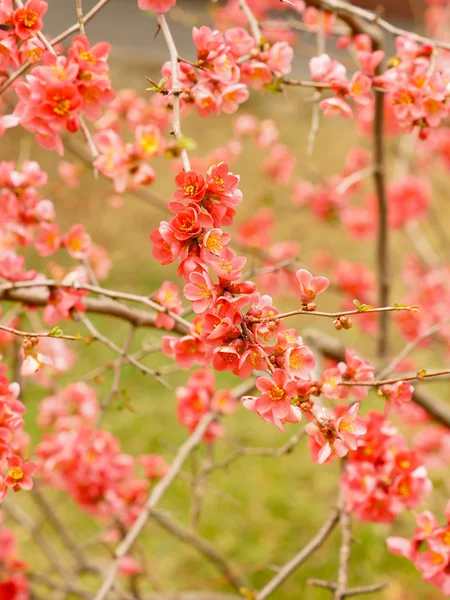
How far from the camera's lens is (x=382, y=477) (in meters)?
0.72

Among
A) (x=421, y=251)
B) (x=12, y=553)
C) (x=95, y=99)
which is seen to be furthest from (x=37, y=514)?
(x=95, y=99)

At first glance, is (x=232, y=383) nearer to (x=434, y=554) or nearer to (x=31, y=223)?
(x=31, y=223)

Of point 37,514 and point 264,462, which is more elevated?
point 264,462

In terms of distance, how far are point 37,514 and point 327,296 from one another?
6.19ft

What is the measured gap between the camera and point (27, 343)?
0.54m

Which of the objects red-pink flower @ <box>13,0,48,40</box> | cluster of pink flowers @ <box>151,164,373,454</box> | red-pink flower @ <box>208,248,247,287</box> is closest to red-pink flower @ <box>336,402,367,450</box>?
cluster of pink flowers @ <box>151,164,373,454</box>

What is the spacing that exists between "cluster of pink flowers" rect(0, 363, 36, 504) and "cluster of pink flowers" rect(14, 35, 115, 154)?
248mm

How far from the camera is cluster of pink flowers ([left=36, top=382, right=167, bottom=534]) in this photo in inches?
43.5

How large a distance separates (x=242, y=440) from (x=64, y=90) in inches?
79.8

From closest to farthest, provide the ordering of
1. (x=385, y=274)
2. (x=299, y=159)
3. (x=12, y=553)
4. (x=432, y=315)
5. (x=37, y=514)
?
1. (x=12, y=553)
2. (x=385, y=274)
3. (x=432, y=315)
4. (x=37, y=514)
5. (x=299, y=159)

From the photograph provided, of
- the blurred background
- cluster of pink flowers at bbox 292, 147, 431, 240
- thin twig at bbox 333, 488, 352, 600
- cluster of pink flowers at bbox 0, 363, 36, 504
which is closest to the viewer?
cluster of pink flowers at bbox 0, 363, 36, 504

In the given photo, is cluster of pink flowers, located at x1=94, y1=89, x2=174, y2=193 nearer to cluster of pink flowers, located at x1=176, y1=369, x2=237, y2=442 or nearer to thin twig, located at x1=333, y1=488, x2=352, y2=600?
cluster of pink flowers, located at x1=176, y1=369, x2=237, y2=442

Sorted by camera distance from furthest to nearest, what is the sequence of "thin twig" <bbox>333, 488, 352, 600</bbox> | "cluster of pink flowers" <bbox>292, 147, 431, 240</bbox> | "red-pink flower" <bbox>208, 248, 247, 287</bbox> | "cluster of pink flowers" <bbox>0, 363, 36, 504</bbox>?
"cluster of pink flowers" <bbox>292, 147, 431, 240</bbox> < "thin twig" <bbox>333, 488, 352, 600</bbox> < "cluster of pink flowers" <bbox>0, 363, 36, 504</bbox> < "red-pink flower" <bbox>208, 248, 247, 287</bbox>

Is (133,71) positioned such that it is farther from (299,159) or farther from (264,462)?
(264,462)
